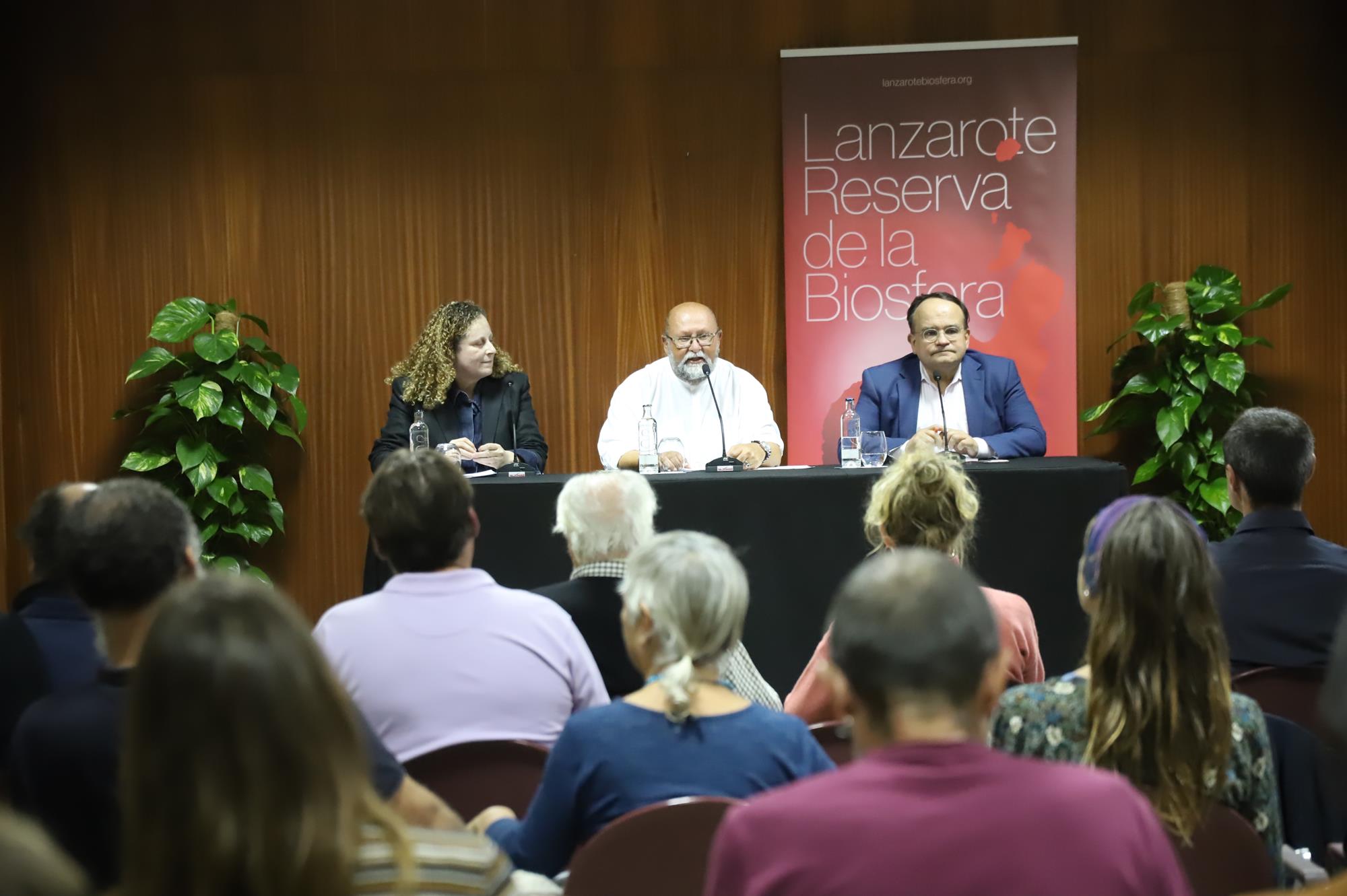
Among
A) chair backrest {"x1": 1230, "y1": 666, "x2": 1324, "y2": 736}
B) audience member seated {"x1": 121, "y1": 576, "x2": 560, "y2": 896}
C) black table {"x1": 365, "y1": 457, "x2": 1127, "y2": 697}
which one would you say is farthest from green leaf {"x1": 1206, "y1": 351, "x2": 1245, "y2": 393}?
audience member seated {"x1": 121, "y1": 576, "x2": 560, "y2": 896}

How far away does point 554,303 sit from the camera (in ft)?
18.6

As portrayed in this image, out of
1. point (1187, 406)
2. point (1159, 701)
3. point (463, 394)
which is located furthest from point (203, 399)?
point (1159, 701)

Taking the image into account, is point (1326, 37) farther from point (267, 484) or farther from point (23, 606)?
point (23, 606)

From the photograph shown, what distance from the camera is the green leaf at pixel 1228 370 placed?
4.97m

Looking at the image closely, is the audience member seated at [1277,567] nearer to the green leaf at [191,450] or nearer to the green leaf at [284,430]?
the green leaf at [284,430]

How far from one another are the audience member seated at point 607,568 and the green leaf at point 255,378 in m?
2.76

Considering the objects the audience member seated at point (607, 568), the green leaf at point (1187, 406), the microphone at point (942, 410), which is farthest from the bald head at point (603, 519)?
the green leaf at point (1187, 406)

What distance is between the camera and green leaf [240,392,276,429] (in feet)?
17.0

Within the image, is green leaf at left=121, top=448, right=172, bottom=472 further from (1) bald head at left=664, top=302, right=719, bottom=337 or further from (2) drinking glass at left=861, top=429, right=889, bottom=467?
(2) drinking glass at left=861, top=429, right=889, bottom=467

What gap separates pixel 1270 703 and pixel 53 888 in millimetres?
2030

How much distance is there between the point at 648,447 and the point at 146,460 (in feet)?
6.90

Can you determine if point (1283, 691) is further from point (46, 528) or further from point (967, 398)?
point (967, 398)

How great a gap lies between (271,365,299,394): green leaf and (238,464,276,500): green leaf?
0.35 meters

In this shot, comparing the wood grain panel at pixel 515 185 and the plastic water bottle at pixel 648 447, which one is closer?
the plastic water bottle at pixel 648 447
